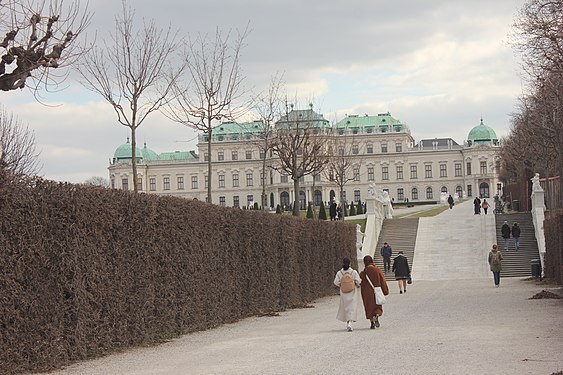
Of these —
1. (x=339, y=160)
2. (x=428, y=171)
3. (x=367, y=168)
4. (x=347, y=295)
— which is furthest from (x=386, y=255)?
(x=428, y=171)

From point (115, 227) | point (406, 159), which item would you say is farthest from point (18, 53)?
point (406, 159)

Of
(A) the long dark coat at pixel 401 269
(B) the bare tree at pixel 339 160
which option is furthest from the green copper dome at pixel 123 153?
(A) the long dark coat at pixel 401 269

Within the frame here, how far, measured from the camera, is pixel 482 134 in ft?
431

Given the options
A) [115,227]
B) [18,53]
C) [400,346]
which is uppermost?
[18,53]

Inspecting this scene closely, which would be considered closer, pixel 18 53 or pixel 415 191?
pixel 18 53

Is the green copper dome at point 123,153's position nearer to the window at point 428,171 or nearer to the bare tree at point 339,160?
the bare tree at point 339,160

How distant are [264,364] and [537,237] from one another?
32.1 metres

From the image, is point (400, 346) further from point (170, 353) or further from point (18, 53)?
point (18, 53)

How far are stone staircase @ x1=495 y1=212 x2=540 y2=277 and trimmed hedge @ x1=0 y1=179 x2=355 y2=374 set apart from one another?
61.1ft

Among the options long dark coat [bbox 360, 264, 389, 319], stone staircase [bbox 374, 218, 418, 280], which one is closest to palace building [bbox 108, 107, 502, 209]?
stone staircase [bbox 374, 218, 418, 280]

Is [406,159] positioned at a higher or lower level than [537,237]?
higher

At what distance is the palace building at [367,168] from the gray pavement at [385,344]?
356ft

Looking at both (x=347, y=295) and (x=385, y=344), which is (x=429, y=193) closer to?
(x=347, y=295)

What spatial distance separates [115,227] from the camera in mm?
12633
